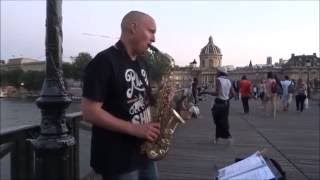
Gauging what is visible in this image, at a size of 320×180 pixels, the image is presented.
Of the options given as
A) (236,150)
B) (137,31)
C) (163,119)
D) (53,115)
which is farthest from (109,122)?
(236,150)

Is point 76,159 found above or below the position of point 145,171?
below

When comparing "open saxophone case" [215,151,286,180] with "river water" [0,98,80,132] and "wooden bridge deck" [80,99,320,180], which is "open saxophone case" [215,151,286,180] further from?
"river water" [0,98,80,132]

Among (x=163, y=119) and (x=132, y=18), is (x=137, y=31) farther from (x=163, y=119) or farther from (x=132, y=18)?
(x=163, y=119)

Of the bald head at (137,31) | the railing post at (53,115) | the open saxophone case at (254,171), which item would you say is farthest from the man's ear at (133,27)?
the railing post at (53,115)

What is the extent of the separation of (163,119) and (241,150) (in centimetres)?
740

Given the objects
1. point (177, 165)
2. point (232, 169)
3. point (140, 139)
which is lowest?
point (177, 165)

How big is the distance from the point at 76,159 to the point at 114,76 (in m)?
3.77

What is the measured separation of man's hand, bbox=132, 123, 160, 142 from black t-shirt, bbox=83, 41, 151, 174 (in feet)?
0.29

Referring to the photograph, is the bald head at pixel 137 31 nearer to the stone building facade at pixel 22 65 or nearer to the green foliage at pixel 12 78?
the green foliage at pixel 12 78

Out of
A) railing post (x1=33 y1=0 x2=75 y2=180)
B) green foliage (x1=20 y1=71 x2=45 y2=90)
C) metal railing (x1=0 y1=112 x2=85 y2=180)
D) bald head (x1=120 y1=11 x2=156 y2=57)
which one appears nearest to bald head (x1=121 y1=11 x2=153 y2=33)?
bald head (x1=120 y1=11 x2=156 y2=57)

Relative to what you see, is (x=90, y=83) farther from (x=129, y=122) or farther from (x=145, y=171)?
(x=145, y=171)

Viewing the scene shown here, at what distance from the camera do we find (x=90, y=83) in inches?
134

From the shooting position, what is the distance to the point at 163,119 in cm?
375

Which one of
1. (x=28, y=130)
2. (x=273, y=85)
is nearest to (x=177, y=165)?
(x=28, y=130)
